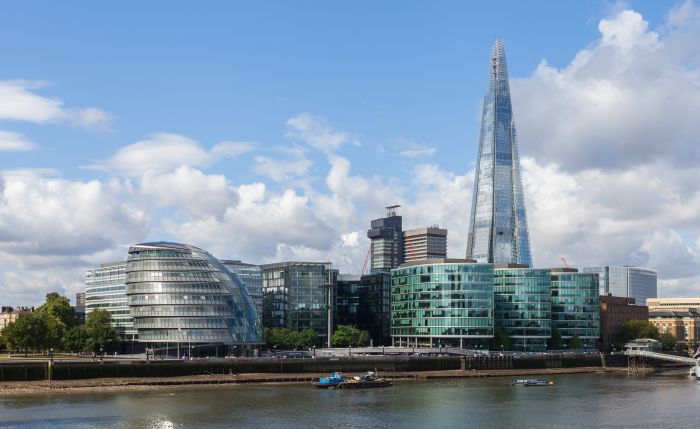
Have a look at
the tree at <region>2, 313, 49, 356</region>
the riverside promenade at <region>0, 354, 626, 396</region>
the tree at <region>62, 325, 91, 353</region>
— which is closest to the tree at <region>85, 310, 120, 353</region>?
the tree at <region>62, 325, 91, 353</region>

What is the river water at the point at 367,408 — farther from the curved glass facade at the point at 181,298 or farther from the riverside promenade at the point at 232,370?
the curved glass facade at the point at 181,298

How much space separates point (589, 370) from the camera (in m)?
189

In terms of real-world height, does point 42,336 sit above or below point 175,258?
below

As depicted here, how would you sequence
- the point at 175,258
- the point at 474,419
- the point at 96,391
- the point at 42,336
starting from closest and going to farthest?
the point at 474,419 < the point at 96,391 < the point at 42,336 < the point at 175,258

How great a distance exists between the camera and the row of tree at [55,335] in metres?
160

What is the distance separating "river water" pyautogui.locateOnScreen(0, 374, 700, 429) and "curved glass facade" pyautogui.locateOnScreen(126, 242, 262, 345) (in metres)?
39.7

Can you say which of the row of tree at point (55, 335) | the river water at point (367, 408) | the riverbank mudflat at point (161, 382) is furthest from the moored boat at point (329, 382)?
the row of tree at point (55, 335)

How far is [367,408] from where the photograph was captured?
351ft

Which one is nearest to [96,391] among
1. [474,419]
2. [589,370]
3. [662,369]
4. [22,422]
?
[22,422]

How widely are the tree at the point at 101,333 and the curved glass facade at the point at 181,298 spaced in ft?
32.8

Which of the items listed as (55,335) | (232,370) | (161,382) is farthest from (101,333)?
(161,382)

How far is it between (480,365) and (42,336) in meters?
82.7

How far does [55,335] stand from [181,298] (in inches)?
925

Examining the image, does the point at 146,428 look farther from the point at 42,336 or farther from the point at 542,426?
the point at 42,336
